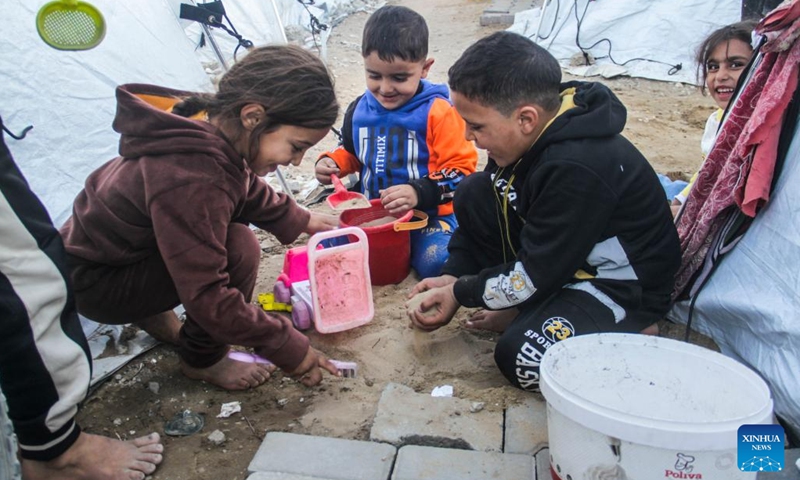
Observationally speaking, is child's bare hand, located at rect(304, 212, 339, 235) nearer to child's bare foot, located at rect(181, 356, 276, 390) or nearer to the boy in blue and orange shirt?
the boy in blue and orange shirt

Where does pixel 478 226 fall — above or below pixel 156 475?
above

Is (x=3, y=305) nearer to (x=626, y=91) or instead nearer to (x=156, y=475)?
(x=156, y=475)

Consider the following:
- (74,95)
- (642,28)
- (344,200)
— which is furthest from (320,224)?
(642,28)

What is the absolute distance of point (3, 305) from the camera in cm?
145

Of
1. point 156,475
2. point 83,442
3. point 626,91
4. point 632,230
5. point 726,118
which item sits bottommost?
point 626,91

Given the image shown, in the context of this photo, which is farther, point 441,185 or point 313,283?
point 441,185

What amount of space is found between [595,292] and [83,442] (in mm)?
1470

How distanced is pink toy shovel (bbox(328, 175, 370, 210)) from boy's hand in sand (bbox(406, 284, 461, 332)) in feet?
1.95

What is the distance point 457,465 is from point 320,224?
1208 millimetres

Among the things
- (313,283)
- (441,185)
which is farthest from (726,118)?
(313,283)

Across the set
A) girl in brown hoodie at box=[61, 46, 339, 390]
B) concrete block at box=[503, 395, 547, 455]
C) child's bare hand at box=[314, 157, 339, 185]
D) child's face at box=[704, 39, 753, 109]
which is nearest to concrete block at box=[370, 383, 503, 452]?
concrete block at box=[503, 395, 547, 455]

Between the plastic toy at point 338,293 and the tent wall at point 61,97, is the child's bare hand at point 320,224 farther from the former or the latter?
the tent wall at point 61,97

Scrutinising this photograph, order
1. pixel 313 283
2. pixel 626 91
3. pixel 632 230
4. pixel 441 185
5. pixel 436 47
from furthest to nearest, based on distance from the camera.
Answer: pixel 436 47
pixel 626 91
pixel 441 185
pixel 313 283
pixel 632 230

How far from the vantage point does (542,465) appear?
1737mm
